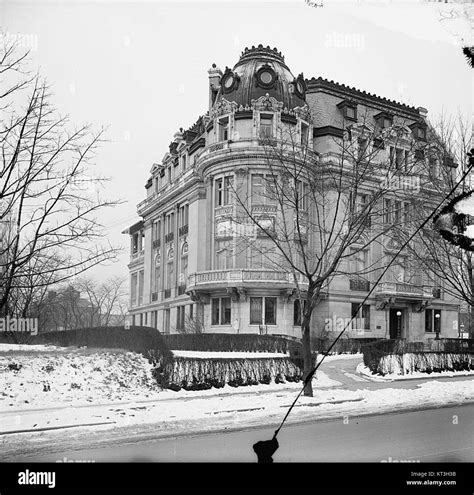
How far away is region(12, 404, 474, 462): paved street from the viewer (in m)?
4.64

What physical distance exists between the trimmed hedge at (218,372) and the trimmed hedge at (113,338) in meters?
0.28

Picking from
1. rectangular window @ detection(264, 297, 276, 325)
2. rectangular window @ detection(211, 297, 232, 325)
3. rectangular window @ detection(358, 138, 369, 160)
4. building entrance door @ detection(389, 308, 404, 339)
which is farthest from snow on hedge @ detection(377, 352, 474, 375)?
rectangular window @ detection(211, 297, 232, 325)

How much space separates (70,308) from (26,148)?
6.47 meters

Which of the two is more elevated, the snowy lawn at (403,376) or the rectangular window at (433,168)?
the rectangular window at (433,168)

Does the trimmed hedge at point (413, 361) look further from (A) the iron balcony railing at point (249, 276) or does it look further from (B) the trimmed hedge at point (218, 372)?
(A) the iron balcony railing at point (249, 276)

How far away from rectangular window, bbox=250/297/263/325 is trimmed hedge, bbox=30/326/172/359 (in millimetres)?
12462

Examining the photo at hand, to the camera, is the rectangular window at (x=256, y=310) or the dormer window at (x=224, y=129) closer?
the dormer window at (x=224, y=129)

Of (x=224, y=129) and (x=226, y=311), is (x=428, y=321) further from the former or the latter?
(x=224, y=129)

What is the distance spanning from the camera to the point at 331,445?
5305mm

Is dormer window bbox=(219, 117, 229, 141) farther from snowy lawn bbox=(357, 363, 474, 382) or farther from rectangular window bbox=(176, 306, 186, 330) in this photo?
snowy lawn bbox=(357, 363, 474, 382)

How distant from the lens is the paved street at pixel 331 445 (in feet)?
15.2

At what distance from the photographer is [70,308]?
42.7ft

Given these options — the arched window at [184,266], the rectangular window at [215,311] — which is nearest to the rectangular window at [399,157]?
the arched window at [184,266]
